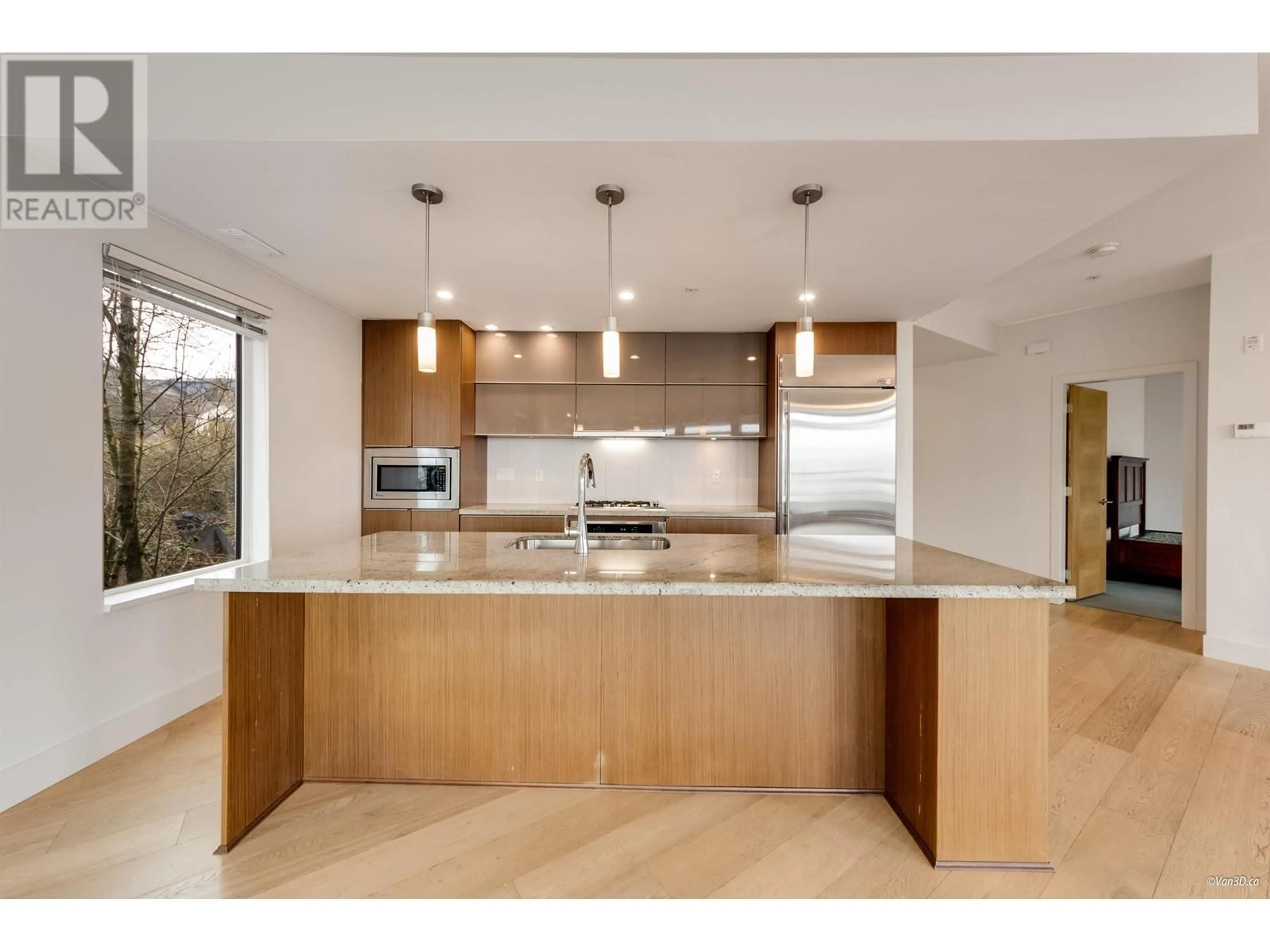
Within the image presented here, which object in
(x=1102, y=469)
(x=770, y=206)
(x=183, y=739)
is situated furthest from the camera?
(x=1102, y=469)

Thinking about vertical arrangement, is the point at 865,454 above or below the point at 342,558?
above

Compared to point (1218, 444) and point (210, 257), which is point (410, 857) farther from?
point (1218, 444)

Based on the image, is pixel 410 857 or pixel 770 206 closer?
pixel 410 857

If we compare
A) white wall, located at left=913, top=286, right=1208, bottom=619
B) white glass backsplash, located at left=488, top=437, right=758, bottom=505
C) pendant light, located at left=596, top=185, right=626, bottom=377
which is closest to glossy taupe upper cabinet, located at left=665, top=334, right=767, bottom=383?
white glass backsplash, located at left=488, top=437, right=758, bottom=505

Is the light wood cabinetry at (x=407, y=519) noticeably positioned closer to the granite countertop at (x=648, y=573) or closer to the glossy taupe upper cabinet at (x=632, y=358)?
the glossy taupe upper cabinet at (x=632, y=358)

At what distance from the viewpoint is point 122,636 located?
2.18 metres

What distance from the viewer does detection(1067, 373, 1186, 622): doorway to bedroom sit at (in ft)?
14.8

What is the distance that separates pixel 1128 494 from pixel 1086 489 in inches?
60.6

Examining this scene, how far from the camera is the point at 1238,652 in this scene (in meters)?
3.16

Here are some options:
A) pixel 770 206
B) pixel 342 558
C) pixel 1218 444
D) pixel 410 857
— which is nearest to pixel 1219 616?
pixel 1218 444

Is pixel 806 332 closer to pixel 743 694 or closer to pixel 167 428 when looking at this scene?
pixel 743 694

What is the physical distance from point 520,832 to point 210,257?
9.57 ft

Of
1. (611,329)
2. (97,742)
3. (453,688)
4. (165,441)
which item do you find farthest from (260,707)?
(611,329)

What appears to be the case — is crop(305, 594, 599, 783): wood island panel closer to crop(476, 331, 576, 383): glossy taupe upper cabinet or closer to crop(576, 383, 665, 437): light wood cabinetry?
crop(576, 383, 665, 437): light wood cabinetry
